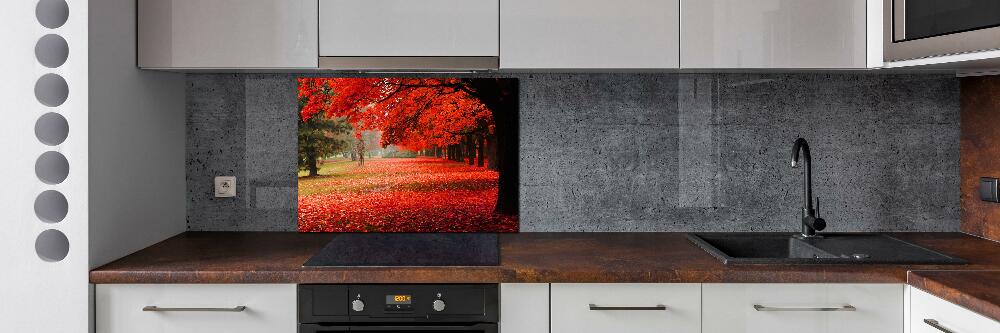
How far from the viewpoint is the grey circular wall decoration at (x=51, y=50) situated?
1866mm

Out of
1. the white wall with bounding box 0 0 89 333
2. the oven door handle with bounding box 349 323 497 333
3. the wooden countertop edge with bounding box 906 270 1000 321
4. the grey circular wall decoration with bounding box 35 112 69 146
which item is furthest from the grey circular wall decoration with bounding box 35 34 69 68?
the wooden countertop edge with bounding box 906 270 1000 321

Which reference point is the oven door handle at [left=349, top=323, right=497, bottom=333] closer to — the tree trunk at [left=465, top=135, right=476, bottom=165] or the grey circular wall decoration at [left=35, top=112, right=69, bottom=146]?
the tree trunk at [left=465, top=135, right=476, bottom=165]

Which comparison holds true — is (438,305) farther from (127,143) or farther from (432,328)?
(127,143)

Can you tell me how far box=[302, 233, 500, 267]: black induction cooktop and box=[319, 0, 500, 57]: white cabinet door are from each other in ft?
1.93

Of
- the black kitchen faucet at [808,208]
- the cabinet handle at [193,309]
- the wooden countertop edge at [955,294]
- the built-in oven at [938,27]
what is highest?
the built-in oven at [938,27]

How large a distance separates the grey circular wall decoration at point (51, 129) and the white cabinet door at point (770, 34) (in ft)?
5.79

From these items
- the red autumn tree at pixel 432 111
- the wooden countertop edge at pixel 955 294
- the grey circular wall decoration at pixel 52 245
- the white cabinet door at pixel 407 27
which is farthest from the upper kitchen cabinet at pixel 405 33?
the wooden countertop edge at pixel 955 294

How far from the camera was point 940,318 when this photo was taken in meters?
1.67

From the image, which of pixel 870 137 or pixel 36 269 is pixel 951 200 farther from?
pixel 36 269

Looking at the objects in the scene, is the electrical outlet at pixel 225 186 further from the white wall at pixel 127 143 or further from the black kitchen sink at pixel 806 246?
the black kitchen sink at pixel 806 246

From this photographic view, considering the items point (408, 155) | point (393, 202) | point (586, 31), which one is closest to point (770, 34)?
point (586, 31)

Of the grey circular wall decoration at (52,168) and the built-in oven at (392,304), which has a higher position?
the grey circular wall decoration at (52,168)

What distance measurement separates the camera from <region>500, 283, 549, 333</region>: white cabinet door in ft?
6.02

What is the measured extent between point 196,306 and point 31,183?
1.81 ft
